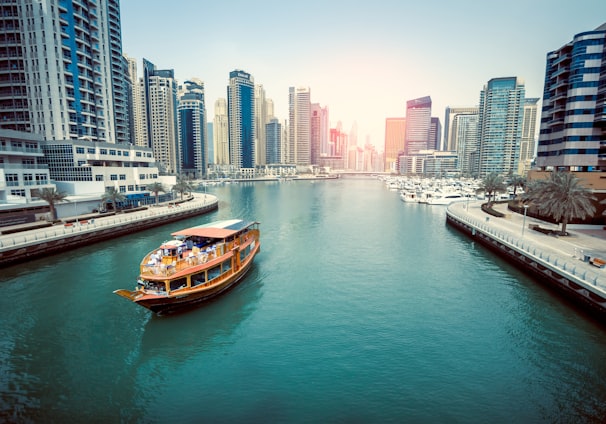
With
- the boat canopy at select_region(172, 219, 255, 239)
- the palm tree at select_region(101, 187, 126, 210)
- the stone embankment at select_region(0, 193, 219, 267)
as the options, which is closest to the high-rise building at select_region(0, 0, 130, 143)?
the palm tree at select_region(101, 187, 126, 210)

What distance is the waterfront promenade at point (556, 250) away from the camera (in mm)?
27203

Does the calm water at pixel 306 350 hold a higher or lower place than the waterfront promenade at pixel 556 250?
lower

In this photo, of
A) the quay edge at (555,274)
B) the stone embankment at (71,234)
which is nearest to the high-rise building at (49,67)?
the stone embankment at (71,234)

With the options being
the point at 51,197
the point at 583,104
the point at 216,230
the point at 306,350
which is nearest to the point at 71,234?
the point at 51,197

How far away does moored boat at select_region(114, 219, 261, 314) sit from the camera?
25.2 m

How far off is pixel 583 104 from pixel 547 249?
3674cm

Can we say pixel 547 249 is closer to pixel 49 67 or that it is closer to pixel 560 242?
pixel 560 242

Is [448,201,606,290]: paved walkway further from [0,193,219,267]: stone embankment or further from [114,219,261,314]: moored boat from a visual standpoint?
[0,193,219,267]: stone embankment

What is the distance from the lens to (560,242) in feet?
133

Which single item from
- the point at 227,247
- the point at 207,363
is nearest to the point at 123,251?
the point at 227,247

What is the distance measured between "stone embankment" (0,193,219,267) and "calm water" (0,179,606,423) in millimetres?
2630

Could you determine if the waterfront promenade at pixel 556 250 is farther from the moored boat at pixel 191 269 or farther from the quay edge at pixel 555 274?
the moored boat at pixel 191 269

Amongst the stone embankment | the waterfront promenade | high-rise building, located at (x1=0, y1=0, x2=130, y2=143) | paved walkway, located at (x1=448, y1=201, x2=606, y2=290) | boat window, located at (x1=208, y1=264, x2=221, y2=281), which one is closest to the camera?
the waterfront promenade

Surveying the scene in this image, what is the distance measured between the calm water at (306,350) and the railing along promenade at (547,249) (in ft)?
9.47
